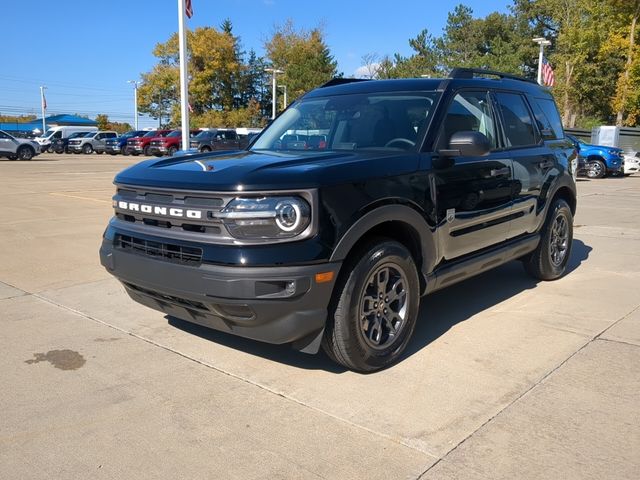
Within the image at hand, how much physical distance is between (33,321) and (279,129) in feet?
8.52

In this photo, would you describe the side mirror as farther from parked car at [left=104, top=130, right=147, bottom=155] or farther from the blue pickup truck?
parked car at [left=104, top=130, right=147, bottom=155]

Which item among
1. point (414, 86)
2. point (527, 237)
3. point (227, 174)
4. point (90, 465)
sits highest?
point (414, 86)

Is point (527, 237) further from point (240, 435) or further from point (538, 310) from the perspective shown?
point (240, 435)

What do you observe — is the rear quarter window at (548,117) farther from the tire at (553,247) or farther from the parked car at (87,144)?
the parked car at (87,144)

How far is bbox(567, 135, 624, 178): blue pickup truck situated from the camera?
23.1 m

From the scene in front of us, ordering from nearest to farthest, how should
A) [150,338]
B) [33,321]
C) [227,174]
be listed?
[227,174]
[150,338]
[33,321]

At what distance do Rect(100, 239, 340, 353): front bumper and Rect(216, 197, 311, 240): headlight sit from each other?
198mm

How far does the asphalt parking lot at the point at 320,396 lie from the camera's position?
2.78 meters

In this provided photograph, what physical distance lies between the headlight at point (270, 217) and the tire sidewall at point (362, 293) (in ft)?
1.70

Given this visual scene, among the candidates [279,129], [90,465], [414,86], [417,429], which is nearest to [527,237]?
[414,86]

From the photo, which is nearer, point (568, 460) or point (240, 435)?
point (568, 460)

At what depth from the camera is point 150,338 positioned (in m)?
4.39


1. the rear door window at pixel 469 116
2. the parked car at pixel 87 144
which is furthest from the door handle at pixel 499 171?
the parked car at pixel 87 144

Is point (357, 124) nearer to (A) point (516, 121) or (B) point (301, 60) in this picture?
(A) point (516, 121)
